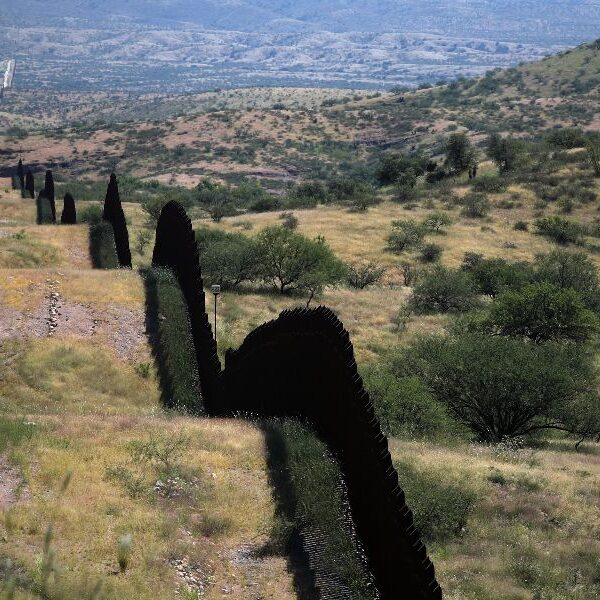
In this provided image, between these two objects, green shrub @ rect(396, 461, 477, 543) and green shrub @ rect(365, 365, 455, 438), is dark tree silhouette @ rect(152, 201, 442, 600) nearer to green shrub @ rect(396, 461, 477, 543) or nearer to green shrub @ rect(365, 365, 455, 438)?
green shrub @ rect(396, 461, 477, 543)

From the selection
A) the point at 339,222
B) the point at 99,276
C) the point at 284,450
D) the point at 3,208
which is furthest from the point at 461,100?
the point at 284,450

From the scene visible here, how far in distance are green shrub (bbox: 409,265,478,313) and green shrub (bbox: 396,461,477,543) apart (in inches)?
994

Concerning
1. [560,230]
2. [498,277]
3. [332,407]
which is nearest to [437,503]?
[332,407]

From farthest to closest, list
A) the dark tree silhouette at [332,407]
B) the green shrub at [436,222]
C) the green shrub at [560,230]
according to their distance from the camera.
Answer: the green shrub at [436,222] → the green shrub at [560,230] → the dark tree silhouette at [332,407]

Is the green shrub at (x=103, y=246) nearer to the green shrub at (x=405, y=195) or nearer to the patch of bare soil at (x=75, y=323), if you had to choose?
the patch of bare soil at (x=75, y=323)

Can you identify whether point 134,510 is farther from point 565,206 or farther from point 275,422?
point 565,206

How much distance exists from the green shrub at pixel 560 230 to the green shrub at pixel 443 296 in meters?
21.4

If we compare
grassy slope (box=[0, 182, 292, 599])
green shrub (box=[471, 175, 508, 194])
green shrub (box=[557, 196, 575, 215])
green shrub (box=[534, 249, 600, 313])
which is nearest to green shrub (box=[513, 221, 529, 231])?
green shrub (box=[557, 196, 575, 215])

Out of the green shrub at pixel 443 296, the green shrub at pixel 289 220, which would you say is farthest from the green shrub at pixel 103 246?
the green shrub at pixel 289 220

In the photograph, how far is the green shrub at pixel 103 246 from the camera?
3941 centimetres

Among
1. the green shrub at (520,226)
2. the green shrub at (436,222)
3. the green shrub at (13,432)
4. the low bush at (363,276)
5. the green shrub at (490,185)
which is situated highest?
the green shrub at (13,432)

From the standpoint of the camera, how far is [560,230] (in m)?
61.7

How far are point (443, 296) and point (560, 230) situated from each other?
2351cm

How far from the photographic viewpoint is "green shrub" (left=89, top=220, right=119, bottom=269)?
129 feet
